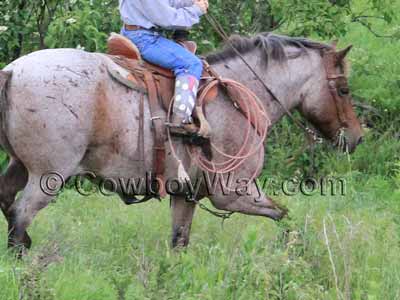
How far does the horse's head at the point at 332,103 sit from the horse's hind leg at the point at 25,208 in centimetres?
253

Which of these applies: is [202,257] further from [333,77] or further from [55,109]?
[333,77]

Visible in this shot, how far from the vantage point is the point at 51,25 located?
9859mm

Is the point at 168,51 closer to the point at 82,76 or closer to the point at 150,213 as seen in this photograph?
the point at 82,76

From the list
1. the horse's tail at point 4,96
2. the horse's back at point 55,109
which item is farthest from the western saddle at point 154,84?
the horse's tail at point 4,96

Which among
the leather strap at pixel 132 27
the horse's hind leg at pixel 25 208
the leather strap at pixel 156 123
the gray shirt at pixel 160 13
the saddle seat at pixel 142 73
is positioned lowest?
the horse's hind leg at pixel 25 208

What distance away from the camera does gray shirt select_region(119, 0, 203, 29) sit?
6.96m

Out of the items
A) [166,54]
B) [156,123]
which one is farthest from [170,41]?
[156,123]

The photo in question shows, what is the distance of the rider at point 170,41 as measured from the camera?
691cm

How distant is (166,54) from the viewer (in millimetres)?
7023

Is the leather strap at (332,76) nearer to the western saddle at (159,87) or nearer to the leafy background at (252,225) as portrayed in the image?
the leafy background at (252,225)

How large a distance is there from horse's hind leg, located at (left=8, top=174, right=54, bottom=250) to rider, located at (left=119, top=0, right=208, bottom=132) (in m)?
1.15

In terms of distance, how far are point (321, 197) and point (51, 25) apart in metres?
3.39

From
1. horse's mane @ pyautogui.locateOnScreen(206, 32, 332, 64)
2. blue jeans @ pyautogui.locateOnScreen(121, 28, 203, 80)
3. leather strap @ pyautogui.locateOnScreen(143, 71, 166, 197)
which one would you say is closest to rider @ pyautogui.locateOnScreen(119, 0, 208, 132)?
blue jeans @ pyautogui.locateOnScreen(121, 28, 203, 80)

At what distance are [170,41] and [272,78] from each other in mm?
1037
